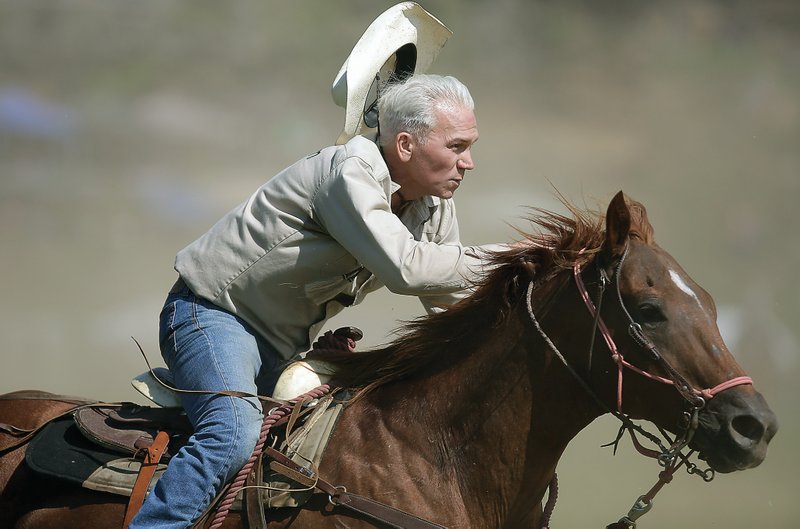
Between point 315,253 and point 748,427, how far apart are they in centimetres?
135

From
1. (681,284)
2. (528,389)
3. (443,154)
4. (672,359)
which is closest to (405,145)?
(443,154)

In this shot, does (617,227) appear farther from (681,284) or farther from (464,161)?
(464,161)

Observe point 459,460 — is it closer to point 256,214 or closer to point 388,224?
point 388,224

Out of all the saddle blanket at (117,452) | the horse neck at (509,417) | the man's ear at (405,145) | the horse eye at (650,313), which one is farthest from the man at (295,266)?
the horse eye at (650,313)

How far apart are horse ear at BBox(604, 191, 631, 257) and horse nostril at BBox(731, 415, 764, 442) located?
0.55m

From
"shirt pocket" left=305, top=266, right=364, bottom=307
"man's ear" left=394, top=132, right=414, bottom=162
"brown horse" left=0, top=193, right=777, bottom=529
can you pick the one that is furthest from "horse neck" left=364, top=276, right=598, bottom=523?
"man's ear" left=394, top=132, right=414, bottom=162

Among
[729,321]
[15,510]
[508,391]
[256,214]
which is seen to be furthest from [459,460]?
[729,321]

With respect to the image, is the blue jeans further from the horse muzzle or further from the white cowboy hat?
the horse muzzle

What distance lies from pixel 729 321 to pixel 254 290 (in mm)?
5903

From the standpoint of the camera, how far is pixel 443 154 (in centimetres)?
319

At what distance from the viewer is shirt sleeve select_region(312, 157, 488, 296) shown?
289 centimetres

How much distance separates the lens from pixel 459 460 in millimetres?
2900

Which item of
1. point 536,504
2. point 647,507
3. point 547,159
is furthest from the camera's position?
point 547,159

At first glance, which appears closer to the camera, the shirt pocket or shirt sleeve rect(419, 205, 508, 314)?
shirt sleeve rect(419, 205, 508, 314)
